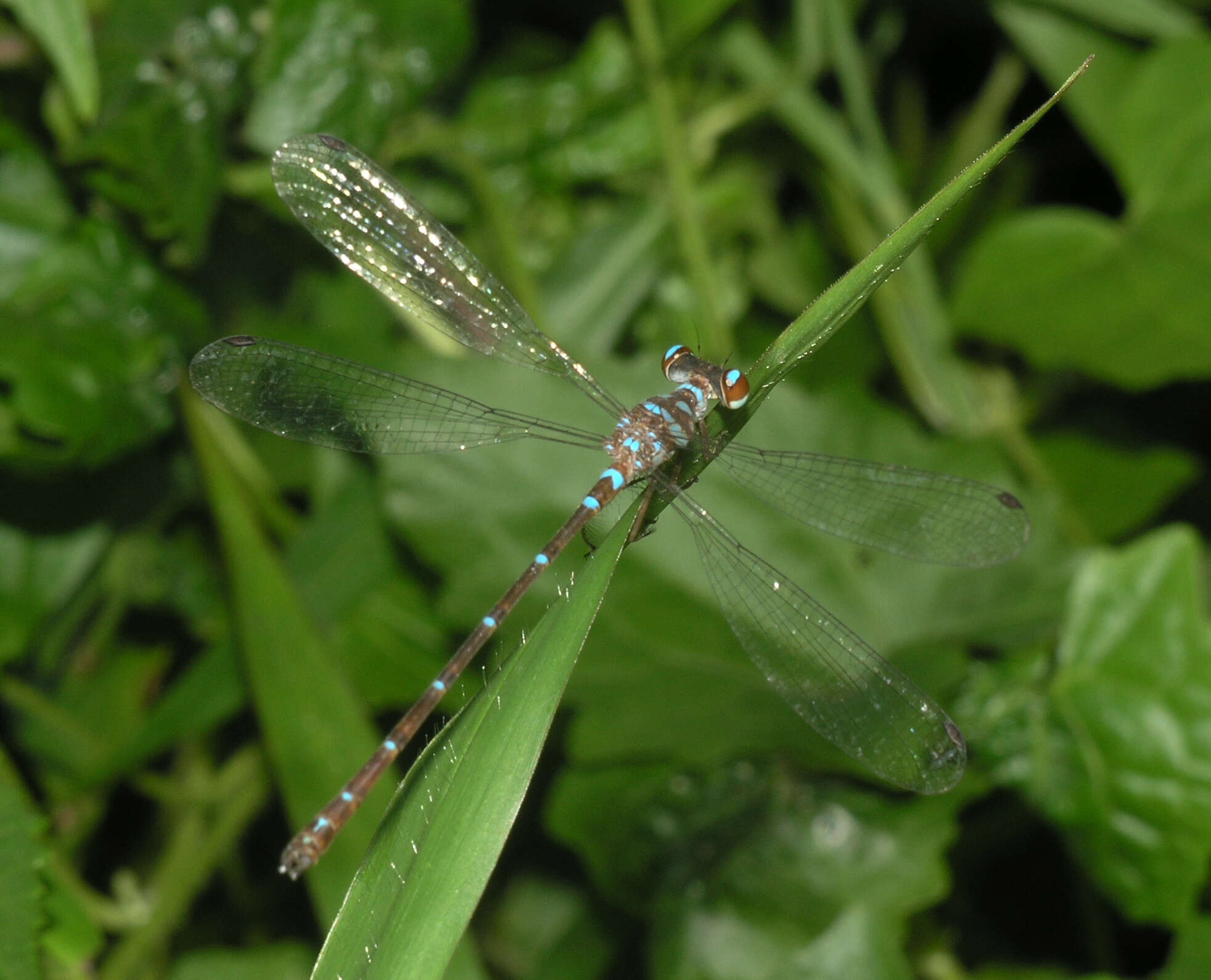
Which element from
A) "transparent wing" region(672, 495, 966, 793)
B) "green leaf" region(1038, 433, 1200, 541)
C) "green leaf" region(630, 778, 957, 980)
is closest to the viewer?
"transparent wing" region(672, 495, 966, 793)

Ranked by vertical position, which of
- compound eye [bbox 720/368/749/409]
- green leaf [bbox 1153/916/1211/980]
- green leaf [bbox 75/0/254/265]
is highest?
green leaf [bbox 75/0/254/265]

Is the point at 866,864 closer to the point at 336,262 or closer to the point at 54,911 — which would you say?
the point at 54,911

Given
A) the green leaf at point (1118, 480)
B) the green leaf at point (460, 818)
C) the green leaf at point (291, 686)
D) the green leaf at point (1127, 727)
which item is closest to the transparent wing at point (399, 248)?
the green leaf at point (291, 686)

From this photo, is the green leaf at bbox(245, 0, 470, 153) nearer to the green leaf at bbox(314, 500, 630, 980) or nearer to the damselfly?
the damselfly

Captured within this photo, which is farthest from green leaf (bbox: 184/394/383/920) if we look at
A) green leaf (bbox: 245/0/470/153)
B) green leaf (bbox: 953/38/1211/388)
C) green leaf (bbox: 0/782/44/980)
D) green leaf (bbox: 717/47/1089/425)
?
green leaf (bbox: 953/38/1211/388)

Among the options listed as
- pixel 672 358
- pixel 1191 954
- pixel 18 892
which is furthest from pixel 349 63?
pixel 1191 954

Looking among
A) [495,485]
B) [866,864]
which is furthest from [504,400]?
[866,864]

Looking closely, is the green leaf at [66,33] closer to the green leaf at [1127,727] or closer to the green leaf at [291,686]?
the green leaf at [291,686]
